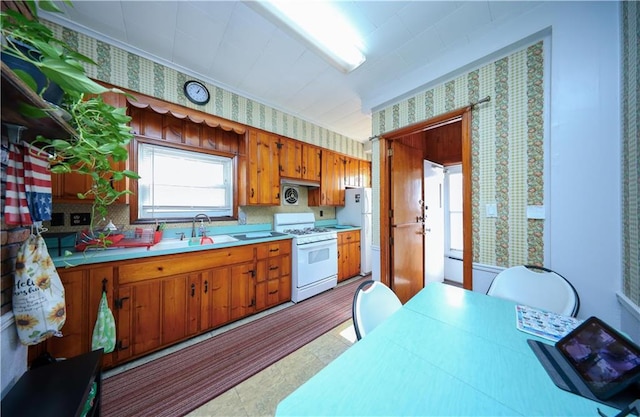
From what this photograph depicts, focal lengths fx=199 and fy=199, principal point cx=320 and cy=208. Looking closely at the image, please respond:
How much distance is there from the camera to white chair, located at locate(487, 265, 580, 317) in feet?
3.88

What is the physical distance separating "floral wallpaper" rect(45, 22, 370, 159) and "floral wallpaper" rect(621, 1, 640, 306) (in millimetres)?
3057

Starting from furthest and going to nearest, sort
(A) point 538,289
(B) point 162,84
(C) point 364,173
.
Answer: (C) point 364,173
(B) point 162,84
(A) point 538,289

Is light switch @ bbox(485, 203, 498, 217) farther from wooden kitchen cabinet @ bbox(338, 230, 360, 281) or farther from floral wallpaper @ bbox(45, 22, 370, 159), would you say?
floral wallpaper @ bbox(45, 22, 370, 159)

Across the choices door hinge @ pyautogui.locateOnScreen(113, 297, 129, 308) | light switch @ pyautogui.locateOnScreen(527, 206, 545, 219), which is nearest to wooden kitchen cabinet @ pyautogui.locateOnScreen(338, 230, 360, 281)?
light switch @ pyautogui.locateOnScreen(527, 206, 545, 219)

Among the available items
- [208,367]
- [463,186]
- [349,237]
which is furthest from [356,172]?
[208,367]

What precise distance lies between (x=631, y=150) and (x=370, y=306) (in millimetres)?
1673

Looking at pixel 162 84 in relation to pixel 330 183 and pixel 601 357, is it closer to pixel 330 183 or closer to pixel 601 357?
pixel 330 183

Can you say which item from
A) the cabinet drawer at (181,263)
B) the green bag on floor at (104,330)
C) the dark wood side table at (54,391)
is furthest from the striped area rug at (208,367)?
the cabinet drawer at (181,263)

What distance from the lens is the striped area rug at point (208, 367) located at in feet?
→ 4.51

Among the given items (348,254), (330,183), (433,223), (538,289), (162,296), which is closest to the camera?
(538,289)

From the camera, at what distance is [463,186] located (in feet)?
6.22

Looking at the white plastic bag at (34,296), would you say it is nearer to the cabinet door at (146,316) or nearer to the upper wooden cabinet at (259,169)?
the cabinet door at (146,316)

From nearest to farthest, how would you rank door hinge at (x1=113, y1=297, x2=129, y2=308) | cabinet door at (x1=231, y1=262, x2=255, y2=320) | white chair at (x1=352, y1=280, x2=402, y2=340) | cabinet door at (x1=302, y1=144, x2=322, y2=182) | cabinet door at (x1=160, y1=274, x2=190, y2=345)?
white chair at (x1=352, y1=280, x2=402, y2=340)
door hinge at (x1=113, y1=297, x2=129, y2=308)
cabinet door at (x1=160, y1=274, x2=190, y2=345)
cabinet door at (x1=231, y1=262, x2=255, y2=320)
cabinet door at (x1=302, y1=144, x2=322, y2=182)

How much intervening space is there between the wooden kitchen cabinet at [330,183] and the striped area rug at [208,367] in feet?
6.22
